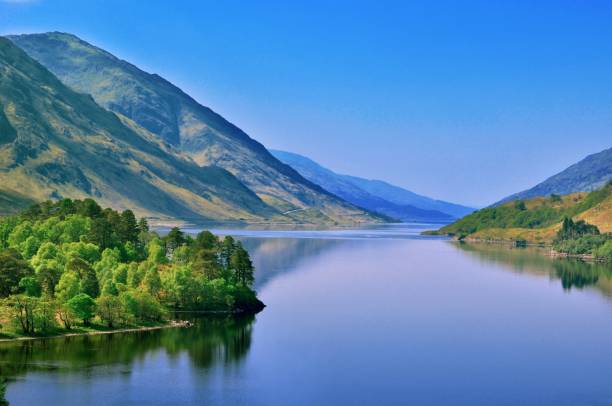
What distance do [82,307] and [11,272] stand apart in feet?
49.5

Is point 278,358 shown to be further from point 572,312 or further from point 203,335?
point 572,312

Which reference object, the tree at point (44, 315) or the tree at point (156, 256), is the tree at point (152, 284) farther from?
the tree at point (44, 315)

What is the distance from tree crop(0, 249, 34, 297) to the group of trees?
0.13 metres

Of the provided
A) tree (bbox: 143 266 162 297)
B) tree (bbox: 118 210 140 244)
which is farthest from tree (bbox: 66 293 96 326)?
tree (bbox: 118 210 140 244)

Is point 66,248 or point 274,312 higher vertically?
point 66,248

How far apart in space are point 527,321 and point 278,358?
49580mm

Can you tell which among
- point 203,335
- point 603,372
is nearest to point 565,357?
point 603,372

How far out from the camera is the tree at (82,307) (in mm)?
113312

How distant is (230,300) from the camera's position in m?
135

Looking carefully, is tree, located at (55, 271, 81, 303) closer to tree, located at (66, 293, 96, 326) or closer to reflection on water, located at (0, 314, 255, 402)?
tree, located at (66, 293, 96, 326)

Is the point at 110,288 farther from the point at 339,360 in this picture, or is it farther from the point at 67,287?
the point at 339,360

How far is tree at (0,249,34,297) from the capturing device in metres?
121

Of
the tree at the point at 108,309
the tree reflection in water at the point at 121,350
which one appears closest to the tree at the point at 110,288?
the tree at the point at 108,309

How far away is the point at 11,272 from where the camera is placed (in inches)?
4840
